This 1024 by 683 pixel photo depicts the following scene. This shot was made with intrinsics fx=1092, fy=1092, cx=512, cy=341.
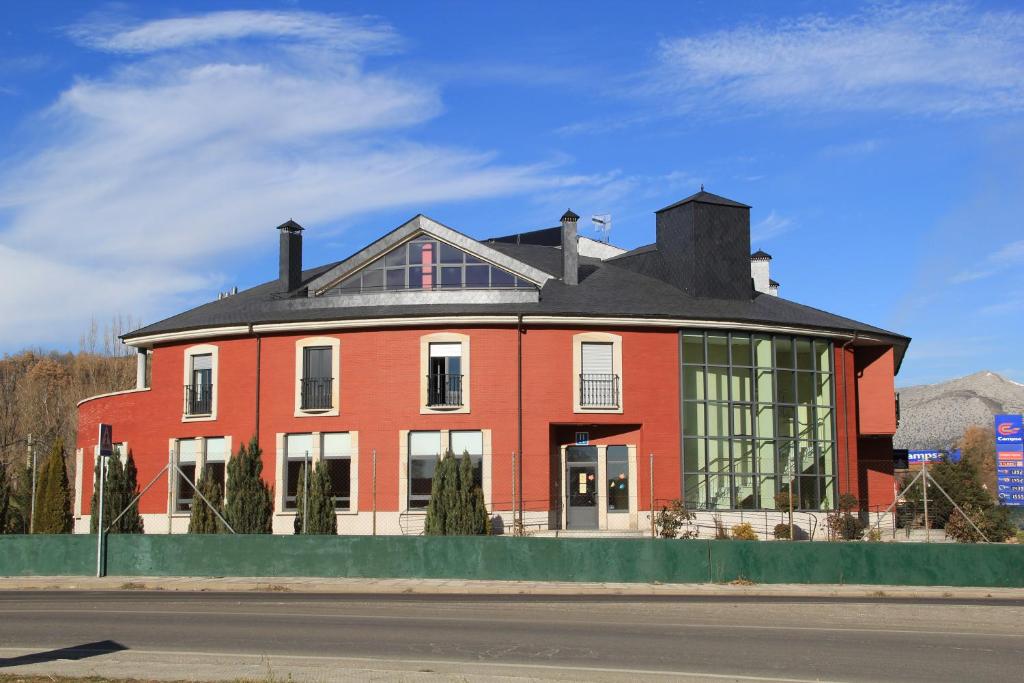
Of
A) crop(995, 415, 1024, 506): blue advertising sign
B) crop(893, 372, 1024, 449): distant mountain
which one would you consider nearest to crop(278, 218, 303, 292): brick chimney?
crop(995, 415, 1024, 506): blue advertising sign

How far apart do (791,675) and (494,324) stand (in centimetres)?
2358

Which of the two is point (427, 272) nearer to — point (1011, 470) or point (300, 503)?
point (300, 503)

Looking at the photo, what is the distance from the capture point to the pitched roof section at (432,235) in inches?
1423

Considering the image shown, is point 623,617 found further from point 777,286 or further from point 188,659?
point 777,286

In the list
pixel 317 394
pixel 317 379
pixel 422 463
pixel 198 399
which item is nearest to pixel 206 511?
pixel 317 394

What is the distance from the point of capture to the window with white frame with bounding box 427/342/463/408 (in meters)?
34.6

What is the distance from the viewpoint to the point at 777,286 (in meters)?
54.0

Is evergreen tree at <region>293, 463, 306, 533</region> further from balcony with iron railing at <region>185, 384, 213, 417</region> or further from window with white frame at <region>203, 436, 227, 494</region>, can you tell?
balcony with iron railing at <region>185, 384, 213, 417</region>

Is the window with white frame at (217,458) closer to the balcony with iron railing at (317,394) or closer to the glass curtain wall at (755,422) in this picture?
the balcony with iron railing at (317,394)

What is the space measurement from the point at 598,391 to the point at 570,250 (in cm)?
566

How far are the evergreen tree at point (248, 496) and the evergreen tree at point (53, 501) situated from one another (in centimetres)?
698

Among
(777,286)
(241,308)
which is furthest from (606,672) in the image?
(777,286)

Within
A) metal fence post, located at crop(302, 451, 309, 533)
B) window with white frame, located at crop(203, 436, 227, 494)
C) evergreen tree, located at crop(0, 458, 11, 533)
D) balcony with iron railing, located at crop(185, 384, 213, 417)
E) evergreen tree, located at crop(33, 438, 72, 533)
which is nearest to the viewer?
metal fence post, located at crop(302, 451, 309, 533)

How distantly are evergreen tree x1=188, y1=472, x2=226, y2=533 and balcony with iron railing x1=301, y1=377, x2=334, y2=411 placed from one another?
3.80 meters
